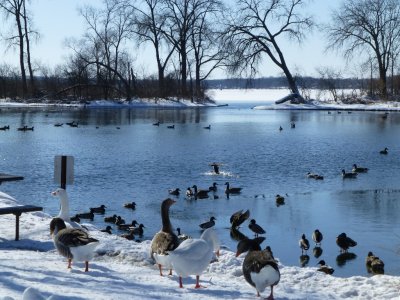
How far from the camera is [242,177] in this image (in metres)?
21.4

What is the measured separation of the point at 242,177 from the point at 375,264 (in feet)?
35.6

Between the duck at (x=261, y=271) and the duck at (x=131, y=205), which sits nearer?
the duck at (x=261, y=271)

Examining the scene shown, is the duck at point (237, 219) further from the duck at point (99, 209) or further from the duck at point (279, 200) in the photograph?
the duck at point (99, 209)

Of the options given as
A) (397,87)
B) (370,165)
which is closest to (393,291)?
(370,165)

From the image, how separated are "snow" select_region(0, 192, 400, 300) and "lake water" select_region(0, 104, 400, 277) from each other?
7.81ft

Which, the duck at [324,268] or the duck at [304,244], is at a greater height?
the duck at [304,244]

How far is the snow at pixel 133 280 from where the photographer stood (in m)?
7.24

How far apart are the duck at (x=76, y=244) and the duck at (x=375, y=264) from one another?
4.75 metres

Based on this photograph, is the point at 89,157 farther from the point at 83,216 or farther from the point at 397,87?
the point at 397,87

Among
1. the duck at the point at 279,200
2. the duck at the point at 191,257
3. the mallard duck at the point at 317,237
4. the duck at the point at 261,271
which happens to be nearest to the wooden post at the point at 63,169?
the mallard duck at the point at 317,237

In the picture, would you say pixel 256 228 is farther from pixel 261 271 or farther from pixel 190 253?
pixel 261 271

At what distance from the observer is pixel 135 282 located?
7.89 meters

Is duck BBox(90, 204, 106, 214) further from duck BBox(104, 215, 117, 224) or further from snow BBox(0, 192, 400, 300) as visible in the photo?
snow BBox(0, 192, 400, 300)

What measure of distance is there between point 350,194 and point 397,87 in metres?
53.4
